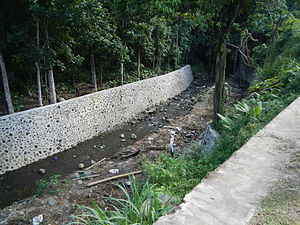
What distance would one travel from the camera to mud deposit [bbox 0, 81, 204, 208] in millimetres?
4734

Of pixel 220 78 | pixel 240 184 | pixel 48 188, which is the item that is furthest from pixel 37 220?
pixel 220 78

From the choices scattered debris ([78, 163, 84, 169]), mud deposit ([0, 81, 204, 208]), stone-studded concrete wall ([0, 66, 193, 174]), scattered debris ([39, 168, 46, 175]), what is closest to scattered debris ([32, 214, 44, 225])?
mud deposit ([0, 81, 204, 208])

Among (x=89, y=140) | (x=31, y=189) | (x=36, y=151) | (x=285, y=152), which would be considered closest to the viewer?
(x=285, y=152)

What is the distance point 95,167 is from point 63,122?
5.75 ft

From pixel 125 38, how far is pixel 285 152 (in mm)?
8060

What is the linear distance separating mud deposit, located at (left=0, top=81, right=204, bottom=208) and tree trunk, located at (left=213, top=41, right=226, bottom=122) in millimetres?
2979

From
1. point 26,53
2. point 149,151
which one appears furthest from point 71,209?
point 26,53

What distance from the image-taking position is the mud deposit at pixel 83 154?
4.73 meters

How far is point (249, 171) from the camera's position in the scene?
1971 millimetres

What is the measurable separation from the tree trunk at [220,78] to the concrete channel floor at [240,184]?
2.17 m

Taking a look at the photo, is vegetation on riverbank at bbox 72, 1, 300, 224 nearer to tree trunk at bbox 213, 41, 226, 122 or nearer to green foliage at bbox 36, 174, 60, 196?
tree trunk at bbox 213, 41, 226, 122

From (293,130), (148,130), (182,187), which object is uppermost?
(293,130)

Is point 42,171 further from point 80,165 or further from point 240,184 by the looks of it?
point 240,184

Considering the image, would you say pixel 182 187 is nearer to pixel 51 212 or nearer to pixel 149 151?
pixel 51 212
